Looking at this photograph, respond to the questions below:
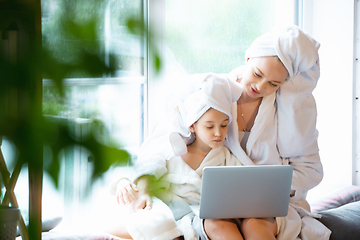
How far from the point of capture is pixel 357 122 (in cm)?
241

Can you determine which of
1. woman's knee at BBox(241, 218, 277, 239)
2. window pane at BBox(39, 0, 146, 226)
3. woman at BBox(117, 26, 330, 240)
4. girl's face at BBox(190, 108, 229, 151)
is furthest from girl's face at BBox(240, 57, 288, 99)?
window pane at BBox(39, 0, 146, 226)

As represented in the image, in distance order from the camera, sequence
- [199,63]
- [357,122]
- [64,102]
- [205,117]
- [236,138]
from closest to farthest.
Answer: [64,102] < [205,117] < [236,138] < [199,63] < [357,122]

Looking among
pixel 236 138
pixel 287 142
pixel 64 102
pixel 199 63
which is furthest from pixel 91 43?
pixel 199 63

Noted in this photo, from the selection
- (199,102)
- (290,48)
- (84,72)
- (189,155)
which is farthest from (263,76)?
(84,72)

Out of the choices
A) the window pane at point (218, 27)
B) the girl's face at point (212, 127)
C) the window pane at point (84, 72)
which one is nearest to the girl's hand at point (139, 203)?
the girl's face at point (212, 127)

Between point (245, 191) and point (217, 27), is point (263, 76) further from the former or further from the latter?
point (217, 27)

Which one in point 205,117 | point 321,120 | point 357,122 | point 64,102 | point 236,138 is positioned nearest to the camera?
Result: point 64,102

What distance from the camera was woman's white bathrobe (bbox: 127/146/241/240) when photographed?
1.36 m

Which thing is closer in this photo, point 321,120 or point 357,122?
point 357,122

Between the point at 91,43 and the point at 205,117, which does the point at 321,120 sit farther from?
the point at 91,43

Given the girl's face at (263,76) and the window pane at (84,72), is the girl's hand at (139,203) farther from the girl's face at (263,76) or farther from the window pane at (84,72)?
the window pane at (84,72)

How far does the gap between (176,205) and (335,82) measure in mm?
1616

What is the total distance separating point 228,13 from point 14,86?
7.27 feet

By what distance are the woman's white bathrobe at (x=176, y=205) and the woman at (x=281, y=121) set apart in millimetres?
46
